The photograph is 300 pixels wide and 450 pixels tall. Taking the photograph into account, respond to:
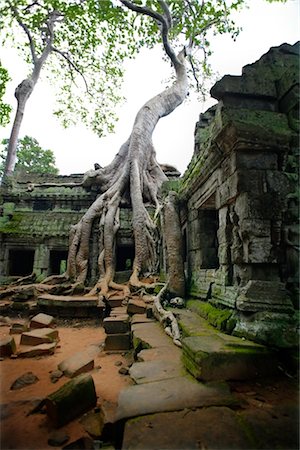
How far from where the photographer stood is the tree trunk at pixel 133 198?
8547mm

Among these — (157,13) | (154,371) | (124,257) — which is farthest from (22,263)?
(157,13)

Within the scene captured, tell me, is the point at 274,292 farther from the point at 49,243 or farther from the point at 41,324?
the point at 49,243

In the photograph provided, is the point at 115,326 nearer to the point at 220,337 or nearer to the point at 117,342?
the point at 117,342

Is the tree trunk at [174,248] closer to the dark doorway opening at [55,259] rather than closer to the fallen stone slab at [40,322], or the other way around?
the fallen stone slab at [40,322]

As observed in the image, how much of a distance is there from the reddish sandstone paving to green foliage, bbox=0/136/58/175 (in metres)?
21.0

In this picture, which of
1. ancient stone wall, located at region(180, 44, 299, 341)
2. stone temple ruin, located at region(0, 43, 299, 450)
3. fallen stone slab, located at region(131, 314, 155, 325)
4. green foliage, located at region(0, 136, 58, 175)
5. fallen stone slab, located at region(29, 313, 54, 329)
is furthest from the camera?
green foliage, located at region(0, 136, 58, 175)

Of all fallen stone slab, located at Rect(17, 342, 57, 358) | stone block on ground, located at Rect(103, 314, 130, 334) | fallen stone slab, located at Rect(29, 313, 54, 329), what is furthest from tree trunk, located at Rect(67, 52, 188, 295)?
fallen stone slab, located at Rect(17, 342, 57, 358)

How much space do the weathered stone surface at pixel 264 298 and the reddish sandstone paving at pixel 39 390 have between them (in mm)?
1524

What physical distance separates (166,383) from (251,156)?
255 centimetres

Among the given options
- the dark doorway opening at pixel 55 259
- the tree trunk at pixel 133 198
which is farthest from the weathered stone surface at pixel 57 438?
the dark doorway opening at pixel 55 259

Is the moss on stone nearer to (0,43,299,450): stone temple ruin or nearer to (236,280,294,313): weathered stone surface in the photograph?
(0,43,299,450): stone temple ruin

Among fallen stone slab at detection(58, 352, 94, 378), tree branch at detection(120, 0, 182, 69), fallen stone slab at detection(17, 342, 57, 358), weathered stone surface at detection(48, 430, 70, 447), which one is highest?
tree branch at detection(120, 0, 182, 69)

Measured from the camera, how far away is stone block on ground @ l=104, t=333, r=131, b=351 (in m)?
4.07

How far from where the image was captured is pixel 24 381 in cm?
288
